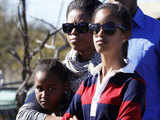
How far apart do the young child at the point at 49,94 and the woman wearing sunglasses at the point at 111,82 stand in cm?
37

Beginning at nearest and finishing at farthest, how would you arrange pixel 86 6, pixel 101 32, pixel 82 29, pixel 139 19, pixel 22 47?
pixel 101 32 < pixel 82 29 < pixel 86 6 < pixel 139 19 < pixel 22 47

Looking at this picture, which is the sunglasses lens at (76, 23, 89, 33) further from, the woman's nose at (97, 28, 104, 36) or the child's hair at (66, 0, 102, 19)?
the woman's nose at (97, 28, 104, 36)

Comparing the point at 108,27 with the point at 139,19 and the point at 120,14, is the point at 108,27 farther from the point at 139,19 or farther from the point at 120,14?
the point at 139,19

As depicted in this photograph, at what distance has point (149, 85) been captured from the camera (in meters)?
2.89

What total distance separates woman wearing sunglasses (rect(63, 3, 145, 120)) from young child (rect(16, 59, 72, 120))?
1.20 feet

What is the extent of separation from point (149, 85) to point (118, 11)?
2.48ft

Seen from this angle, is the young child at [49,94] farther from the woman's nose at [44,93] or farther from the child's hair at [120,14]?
the child's hair at [120,14]

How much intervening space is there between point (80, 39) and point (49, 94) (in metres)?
Answer: 0.40

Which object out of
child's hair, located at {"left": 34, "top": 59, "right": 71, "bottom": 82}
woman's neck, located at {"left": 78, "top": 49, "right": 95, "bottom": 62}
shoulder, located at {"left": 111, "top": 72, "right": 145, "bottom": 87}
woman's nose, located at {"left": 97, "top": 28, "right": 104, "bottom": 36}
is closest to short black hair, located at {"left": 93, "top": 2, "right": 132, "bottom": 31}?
woman's nose, located at {"left": 97, "top": 28, "right": 104, "bottom": 36}

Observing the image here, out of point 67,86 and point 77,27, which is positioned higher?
point 77,27

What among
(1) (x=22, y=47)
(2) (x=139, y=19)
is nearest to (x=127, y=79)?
(2) (x=139, y=19)

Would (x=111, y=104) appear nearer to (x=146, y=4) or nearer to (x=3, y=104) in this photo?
(x=146, y=4)

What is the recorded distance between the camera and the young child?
2691 millimetres

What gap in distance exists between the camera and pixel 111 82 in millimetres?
2227
